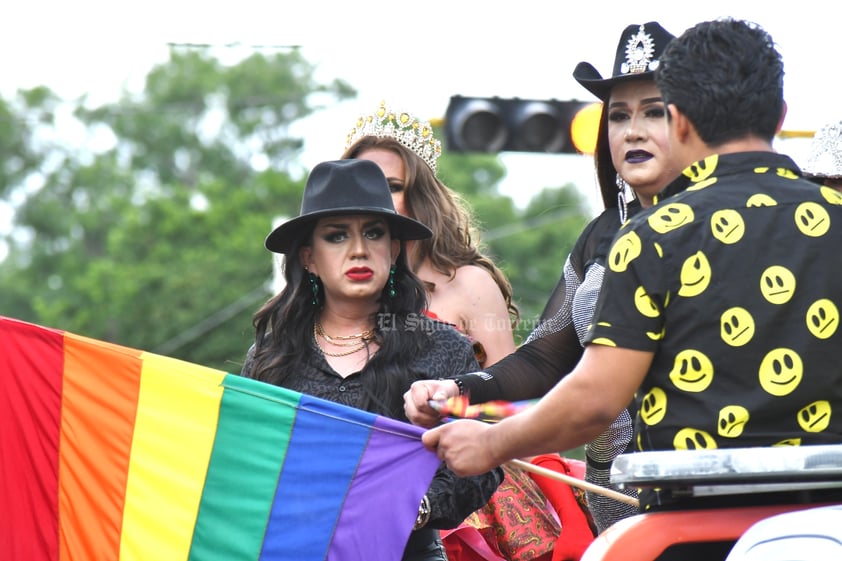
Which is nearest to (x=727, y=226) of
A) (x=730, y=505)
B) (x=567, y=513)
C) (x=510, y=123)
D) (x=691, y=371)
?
(x=691, y=371)

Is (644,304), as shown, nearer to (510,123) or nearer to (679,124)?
(679,124)

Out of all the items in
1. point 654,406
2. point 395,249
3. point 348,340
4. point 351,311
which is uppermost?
point 395,249

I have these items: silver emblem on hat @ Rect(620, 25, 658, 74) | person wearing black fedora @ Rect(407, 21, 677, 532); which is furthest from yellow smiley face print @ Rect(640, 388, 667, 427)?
silver emblem on hat @ Rect(620, 25, 658, 74)

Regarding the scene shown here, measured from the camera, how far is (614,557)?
10.2 ft

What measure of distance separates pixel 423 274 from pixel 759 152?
9.42ft

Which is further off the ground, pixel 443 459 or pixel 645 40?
pixel 645 40

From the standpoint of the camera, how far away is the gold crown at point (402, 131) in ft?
21.1

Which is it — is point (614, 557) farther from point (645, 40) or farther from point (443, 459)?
point (645, 40)

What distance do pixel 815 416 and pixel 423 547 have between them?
1633mm

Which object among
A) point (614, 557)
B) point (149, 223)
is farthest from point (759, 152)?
point (149, 223)

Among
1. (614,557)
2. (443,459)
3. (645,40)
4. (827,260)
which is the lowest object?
(614,557)

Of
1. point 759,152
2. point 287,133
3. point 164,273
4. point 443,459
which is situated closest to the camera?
point 759,152

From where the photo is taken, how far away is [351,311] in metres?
4.86

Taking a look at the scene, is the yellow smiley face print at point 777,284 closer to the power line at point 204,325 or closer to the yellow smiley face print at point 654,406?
the yellow smiley face print at point 654,406
